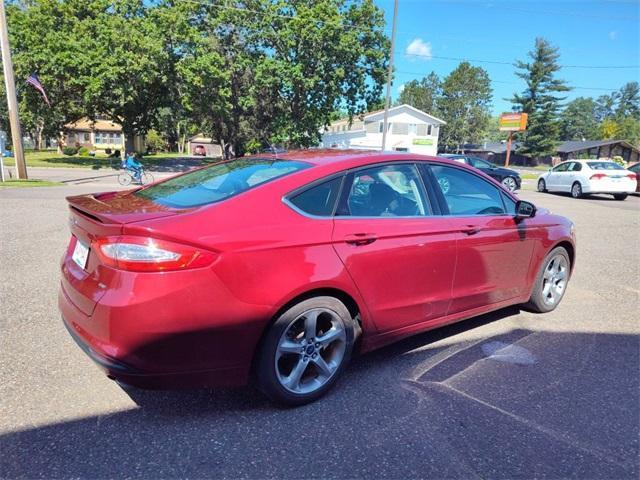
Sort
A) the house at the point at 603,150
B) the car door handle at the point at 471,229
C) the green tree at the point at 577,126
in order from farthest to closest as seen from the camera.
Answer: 1. the green tree at the point at 577,126
2. the house at the point at 603,150
3. the car door handle at the point at 471,229

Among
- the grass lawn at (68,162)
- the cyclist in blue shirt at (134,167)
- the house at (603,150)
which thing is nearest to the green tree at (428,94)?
the house at (603,150)

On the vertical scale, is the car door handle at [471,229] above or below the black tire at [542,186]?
above

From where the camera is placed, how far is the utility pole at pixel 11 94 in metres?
14.7

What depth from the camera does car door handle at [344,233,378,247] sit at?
2.92 m

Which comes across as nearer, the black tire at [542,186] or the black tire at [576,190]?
the black tire at [576,190]

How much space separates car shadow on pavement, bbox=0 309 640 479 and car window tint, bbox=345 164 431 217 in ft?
3.93

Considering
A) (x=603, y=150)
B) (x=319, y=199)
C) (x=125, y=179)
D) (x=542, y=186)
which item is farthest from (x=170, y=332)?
(x=603, y=150)

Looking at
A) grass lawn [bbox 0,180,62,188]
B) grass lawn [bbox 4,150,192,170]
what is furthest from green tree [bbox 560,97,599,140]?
grass lawn [bbox 0,180,62,188]

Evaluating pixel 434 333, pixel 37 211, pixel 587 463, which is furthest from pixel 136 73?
pixel 587 463

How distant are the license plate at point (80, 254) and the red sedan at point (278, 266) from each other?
14 millimetres

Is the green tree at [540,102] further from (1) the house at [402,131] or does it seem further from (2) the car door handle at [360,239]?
(2) the car door handle at [360,239]

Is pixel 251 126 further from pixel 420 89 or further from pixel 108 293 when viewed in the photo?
pixel 420 89

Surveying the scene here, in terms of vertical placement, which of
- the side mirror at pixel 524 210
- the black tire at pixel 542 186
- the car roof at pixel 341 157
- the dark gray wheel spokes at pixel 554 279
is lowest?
the black tire at pixel 542 186

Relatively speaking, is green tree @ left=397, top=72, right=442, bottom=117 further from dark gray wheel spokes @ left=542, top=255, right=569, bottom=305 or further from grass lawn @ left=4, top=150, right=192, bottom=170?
dark gray wheel spokes @ left=542, top=255, right=569, bottom=305
